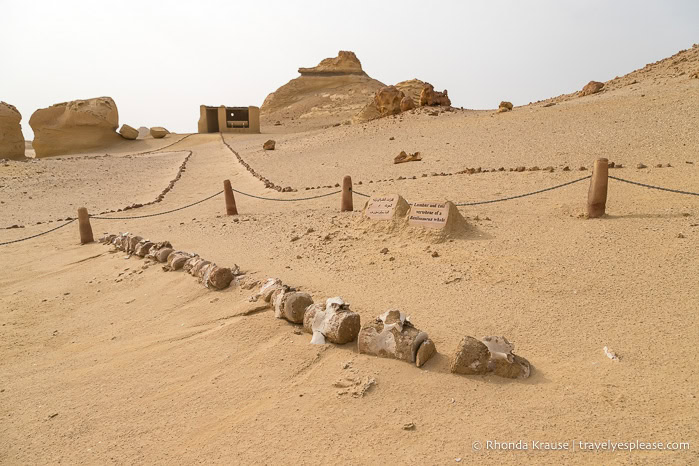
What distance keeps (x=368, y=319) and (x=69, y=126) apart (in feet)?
97.3

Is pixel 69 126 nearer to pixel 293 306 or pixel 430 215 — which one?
pixel 430 215

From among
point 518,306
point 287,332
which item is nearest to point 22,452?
point 287,332

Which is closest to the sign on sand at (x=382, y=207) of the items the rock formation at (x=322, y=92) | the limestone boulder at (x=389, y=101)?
the limestone boulder at (x=389, y=101)

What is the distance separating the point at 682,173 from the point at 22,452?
27.9 ft

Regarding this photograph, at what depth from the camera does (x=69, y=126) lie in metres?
27.3

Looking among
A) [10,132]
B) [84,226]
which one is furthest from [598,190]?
[10,132]

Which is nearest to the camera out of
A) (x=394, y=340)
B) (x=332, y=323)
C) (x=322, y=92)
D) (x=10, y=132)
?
(x=394, y=340)

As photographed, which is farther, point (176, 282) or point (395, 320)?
point (176, 282)

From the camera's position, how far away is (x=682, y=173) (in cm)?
708

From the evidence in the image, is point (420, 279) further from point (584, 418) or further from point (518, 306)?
point (584, 418)

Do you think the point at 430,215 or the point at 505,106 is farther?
the point at 505,106

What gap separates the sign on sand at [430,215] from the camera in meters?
5.38

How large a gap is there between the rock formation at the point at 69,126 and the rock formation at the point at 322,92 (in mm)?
13793

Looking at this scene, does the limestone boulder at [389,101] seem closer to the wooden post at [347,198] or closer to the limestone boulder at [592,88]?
the limestone boulder at [592,88]
